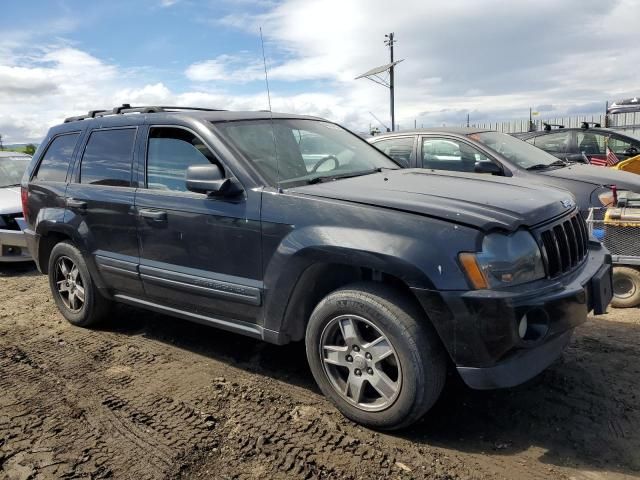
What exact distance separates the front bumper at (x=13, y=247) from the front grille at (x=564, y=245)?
654 centimetres

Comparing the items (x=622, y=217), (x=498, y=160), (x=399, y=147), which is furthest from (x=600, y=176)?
(x=399, y=147)

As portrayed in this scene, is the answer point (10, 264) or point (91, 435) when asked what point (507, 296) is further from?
point (10, 264)

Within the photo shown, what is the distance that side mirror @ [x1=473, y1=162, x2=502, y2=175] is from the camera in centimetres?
602

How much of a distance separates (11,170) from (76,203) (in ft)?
18.3

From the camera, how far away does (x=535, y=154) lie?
276 inches

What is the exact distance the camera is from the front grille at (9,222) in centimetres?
741

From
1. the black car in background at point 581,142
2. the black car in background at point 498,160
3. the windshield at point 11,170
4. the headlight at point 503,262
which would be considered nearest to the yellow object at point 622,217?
the black car in background at point 498,160

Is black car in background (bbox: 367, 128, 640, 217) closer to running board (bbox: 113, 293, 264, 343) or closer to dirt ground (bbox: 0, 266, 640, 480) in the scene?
dirt ground (bbox: 0, 266, 640, 480)

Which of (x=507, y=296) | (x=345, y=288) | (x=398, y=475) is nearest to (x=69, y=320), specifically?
(x=345, y=288)

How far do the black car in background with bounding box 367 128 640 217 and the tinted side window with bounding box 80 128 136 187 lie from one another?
323 centimetres

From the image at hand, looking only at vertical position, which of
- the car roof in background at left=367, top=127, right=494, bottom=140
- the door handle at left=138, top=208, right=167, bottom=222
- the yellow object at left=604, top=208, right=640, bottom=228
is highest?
the car roof in background at left=367, top=127, right=494, bottom=140

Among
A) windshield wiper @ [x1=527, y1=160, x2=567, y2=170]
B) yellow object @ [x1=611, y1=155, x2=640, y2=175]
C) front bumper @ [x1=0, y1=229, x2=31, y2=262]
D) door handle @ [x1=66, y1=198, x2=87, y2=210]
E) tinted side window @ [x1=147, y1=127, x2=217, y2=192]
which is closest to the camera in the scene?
tinted side window @ [x1=147, y1=127, x2=217, y2=192]

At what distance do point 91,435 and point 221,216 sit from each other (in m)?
1.46

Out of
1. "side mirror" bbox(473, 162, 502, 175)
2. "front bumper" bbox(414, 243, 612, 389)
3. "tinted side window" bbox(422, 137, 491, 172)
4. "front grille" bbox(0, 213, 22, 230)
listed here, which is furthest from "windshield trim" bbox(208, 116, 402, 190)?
"front grille" bbox(0, 213, 22, 230)
